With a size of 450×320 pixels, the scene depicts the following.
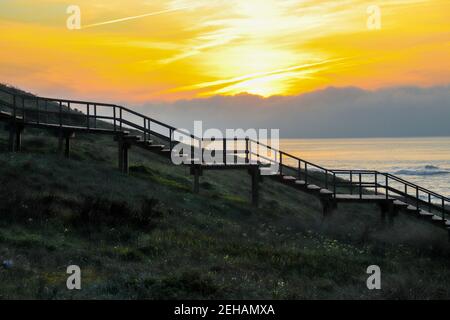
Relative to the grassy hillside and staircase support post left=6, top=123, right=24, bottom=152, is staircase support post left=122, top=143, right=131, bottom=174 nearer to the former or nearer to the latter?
the grassy hillside

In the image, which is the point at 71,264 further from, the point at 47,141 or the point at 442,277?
the point at 47,141

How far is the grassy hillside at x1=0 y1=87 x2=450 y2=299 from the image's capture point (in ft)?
42.7

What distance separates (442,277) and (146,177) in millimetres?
18541

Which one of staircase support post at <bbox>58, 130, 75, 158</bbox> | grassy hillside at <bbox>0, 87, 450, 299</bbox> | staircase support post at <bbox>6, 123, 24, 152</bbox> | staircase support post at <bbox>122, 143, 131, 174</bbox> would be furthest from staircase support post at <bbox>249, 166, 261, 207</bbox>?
staircase support post at <bbox>6, 123, 24, 152</bbox>

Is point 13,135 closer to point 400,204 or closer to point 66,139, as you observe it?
point 66,139

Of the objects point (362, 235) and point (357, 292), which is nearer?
point (357, 292)

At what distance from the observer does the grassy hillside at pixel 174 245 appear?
13.0 m

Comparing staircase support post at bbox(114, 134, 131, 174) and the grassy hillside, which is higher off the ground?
staircase support post at bbox(114, 134, 131, 174)

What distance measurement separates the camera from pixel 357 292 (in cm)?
1384

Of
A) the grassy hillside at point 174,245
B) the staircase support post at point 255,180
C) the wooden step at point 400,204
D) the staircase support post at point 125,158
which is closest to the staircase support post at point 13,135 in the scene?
the grassy hillside at point 174,245

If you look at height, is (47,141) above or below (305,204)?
above

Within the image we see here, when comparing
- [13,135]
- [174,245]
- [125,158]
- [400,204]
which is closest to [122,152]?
[125,158]
